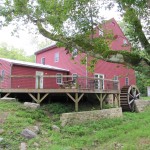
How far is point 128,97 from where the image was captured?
1848cm

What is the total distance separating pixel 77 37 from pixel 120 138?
455cm

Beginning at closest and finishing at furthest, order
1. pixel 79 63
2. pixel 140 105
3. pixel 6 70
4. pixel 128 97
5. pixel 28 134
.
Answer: pixel 28 134 → pixel 6 70 → pixel 128 97 → pixel 140 105 → pixel 79 63

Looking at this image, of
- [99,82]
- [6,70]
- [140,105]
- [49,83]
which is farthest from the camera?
[49,83]

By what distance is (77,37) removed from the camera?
7102 millimetres

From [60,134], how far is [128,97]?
10.4 metres

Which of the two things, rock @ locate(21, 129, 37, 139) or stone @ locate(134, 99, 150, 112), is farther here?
stone @ locate(134, 99, 150, 112)

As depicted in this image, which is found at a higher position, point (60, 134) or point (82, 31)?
point (82, 31)

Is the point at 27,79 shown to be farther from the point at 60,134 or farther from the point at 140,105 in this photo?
the point at 140,105

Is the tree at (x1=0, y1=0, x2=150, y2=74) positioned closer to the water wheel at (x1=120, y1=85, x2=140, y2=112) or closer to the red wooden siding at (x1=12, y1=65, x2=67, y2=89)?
the red wooden siding at (x1=12, y1=65, x2=67, y2=89)

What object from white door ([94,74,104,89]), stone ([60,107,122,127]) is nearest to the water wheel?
white door ([94,74,104,89])

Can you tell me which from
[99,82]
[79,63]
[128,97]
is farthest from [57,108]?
[128,97]

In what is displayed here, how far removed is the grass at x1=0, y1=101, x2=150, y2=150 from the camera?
758 centimetres

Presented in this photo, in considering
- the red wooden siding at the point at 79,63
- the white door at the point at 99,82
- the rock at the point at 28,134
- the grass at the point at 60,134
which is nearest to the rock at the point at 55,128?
the grass at the point at 60,134

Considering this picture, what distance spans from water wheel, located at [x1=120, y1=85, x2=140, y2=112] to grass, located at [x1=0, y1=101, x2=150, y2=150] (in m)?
6.19
